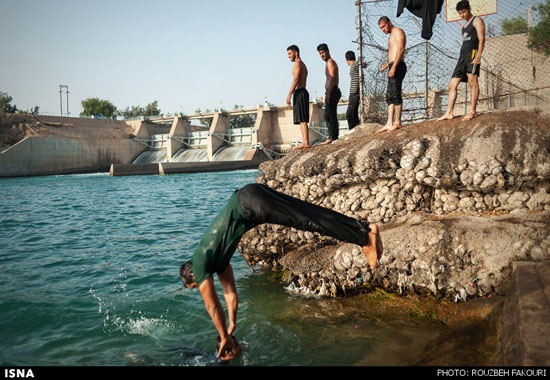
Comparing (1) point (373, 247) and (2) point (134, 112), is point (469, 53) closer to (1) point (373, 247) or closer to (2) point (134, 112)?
(1) point (373, 247)

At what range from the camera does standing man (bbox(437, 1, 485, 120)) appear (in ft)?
19.7

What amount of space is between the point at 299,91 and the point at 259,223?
205 inches

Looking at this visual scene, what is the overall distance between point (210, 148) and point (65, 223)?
32.1m

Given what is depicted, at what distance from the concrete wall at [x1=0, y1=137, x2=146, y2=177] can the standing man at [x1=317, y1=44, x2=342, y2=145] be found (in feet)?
121

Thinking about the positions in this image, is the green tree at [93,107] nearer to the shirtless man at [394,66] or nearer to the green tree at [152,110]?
the green tree at [152,110]

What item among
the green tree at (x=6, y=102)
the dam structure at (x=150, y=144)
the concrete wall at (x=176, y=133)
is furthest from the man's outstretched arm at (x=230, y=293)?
the green tree at (x=6, y=102)

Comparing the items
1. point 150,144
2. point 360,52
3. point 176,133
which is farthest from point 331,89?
point 150,144

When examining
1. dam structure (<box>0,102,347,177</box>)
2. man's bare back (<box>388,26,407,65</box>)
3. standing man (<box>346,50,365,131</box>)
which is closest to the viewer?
man's bare back (<box>388,26,407,65</box>)

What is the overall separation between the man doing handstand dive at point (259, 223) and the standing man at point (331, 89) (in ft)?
16.4

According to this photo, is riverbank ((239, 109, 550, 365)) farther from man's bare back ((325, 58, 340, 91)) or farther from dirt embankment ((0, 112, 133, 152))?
dirt embankment ((0, 112, 133, 152))

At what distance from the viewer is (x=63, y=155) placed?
40.7 m

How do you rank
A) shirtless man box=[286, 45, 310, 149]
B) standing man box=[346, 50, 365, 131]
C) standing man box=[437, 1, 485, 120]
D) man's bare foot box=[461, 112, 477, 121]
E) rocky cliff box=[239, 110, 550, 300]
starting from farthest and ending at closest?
standing man box=[346, 50, 365, 131] → shirtless man box=[286, 45, 310, 149] → standing man box=[437, 1, 485, 120] → man's bare foot box=[461, 112, 477, 121] → rocky cliff box=[239, 110, 550, 300]

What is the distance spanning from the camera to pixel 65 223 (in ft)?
41.2

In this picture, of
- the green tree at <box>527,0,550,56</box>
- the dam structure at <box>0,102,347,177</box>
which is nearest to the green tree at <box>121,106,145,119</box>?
the dam structure at <box>0,102,347,177</box>
